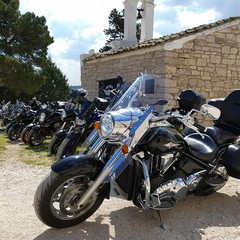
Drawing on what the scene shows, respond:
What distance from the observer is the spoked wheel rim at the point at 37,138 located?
8031 millimetres

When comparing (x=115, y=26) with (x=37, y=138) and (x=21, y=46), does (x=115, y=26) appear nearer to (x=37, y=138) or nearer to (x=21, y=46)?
(x=21, y=46)

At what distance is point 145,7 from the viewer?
12.6 metres

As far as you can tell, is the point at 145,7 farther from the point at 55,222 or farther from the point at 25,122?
the point at 55,222

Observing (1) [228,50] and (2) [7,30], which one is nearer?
(1) [228,50]

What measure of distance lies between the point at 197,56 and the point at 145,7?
4.29 meters

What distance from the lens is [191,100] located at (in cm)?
331

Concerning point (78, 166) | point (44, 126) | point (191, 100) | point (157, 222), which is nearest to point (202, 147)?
point (191, 100)

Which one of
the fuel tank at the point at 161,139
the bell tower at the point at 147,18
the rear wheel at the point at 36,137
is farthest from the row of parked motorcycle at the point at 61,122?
the bell tower at the point at 147,18

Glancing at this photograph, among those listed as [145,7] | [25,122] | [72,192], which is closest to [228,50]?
[145,7]

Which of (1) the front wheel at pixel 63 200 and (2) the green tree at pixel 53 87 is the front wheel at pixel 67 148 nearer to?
(1) the front wheel at pixel 63 200

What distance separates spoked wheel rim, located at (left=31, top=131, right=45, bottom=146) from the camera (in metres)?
8.03

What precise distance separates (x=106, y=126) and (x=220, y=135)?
157cm

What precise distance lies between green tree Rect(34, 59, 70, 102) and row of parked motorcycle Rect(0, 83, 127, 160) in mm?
20442

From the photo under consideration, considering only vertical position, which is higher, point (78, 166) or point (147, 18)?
point (147, 18)
